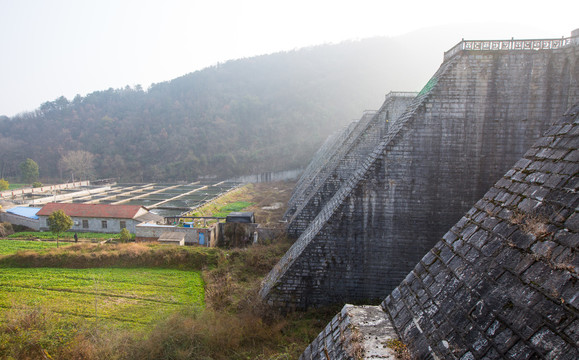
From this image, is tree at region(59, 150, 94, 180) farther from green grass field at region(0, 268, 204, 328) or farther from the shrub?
green grass field at region(0, 268, 204, 328)

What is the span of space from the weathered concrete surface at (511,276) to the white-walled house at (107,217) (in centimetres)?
2049

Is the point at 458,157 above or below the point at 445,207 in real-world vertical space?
above

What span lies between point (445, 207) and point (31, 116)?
114 metres

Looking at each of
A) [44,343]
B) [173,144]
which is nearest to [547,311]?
[44,343]

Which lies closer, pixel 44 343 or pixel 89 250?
pixel 44 343

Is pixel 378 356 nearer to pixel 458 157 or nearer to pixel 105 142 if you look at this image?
pixel 458 157

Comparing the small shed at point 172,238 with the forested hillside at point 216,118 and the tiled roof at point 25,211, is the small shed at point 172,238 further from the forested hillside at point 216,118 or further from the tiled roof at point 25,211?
the forested hillside at point 216,118

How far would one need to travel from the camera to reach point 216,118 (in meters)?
76.8

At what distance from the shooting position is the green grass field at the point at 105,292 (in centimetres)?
939

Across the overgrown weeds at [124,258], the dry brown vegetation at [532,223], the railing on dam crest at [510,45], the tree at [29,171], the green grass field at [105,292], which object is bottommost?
the green grass field at [105,292]

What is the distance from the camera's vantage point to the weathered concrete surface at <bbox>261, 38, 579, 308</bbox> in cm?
→ 704

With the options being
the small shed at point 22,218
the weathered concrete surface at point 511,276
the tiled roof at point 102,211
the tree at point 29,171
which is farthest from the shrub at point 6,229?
the tree at point 29,171

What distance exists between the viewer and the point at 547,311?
81.2 inches

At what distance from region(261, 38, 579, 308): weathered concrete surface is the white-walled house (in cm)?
1677
